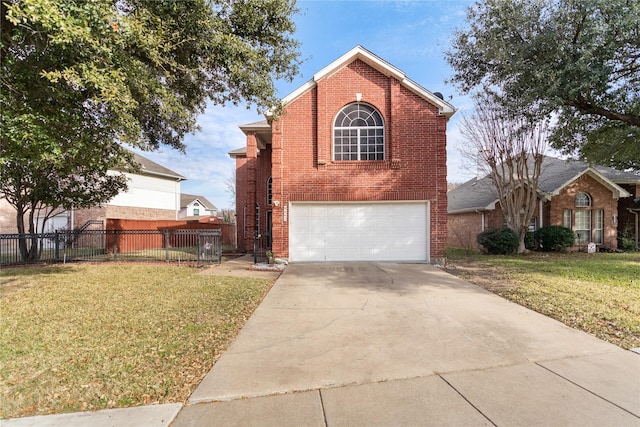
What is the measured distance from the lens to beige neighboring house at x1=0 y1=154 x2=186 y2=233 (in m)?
21.9

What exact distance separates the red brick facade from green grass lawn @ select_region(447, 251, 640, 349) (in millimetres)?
2461

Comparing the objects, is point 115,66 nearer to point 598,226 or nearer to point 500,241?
point 500,241

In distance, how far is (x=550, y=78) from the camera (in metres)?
9.02

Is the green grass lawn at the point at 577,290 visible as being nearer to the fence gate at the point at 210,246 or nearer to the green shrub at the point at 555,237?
the green shrub at the point at 555,237

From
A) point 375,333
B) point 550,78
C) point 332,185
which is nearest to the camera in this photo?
point 375,333

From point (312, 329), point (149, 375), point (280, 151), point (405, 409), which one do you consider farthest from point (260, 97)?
point (405, 409)

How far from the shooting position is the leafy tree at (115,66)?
16.6 feet

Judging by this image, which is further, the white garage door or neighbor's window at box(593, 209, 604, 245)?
neighbor's window at box(593, 209, 604, 245)

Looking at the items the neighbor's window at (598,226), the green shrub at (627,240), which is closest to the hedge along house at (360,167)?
the neighbor's window at (598,226)

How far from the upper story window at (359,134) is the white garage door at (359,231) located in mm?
1957

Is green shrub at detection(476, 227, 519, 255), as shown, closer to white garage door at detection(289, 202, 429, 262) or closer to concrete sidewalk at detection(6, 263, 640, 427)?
white garage door at detection(289, 202, 429, 262)

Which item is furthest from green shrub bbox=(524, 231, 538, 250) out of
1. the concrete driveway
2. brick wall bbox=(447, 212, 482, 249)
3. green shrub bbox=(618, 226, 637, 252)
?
the concrete driveway

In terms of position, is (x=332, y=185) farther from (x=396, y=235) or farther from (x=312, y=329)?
(x=312, y=329)

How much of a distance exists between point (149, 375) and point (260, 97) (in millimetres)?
6869
